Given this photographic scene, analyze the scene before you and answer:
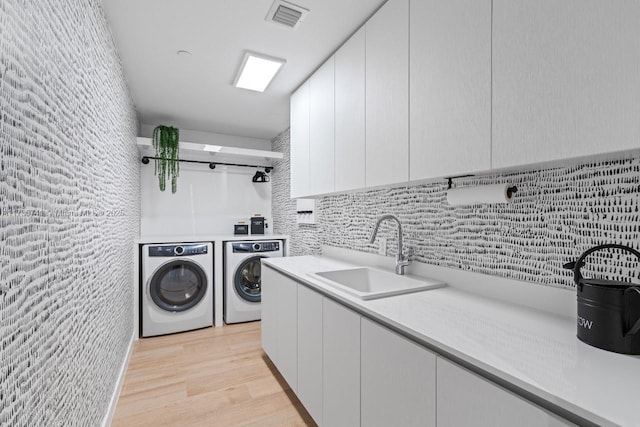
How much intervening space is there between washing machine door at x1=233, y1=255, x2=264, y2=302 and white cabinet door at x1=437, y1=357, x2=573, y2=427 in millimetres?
2731

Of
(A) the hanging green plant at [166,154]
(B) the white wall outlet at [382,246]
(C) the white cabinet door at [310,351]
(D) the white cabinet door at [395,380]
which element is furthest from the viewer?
(A) the hanging green plant at [166,154]

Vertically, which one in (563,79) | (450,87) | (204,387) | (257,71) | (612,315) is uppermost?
(257,71)

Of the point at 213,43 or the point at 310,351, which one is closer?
the point at 310,351

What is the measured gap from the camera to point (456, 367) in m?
0.84

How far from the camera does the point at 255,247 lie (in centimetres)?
351

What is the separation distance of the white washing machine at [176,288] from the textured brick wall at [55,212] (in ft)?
4.13

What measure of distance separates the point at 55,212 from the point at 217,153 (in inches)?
118

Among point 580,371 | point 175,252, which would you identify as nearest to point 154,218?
point 175,252

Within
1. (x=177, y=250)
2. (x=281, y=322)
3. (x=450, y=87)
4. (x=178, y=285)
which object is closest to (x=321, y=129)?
(x=450, y=87)

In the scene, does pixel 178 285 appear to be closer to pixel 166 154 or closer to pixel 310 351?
pixel 166 154

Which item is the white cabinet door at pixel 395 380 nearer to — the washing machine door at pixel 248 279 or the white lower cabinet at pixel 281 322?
the white lower cabinet at pixel 281 322

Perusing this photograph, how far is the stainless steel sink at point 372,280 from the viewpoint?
1552 millimetres

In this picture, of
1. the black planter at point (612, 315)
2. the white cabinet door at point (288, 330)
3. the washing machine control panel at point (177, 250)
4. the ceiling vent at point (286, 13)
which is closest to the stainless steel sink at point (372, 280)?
the white cabinet door at point (288, 330)

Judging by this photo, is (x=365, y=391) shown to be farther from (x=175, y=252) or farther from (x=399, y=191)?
(x=175, y=252)
